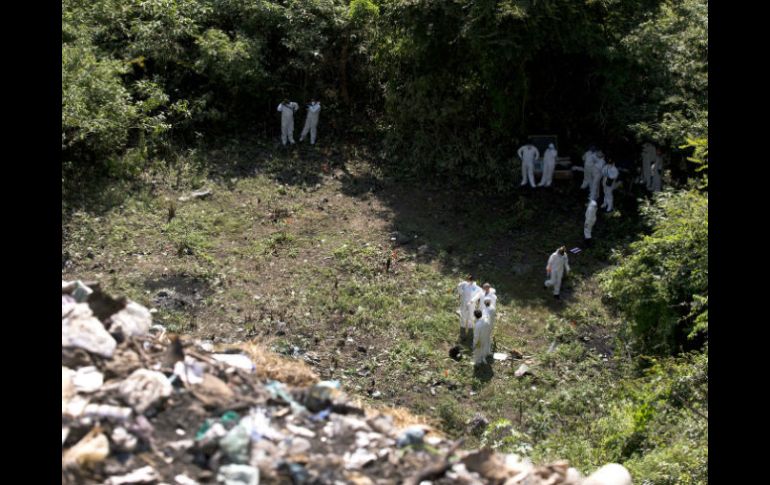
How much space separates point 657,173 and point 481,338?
8829 millimetres

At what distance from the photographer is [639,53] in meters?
21.3

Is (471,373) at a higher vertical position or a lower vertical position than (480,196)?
lower

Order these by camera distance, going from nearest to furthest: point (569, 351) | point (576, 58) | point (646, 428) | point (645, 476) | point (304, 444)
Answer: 1. point (304, 444)
2. point (645, 476)
3. point (646, 428)
4. point (569, 351)
5. point (576, 58)

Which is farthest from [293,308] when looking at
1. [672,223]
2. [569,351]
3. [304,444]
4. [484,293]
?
[304,444]

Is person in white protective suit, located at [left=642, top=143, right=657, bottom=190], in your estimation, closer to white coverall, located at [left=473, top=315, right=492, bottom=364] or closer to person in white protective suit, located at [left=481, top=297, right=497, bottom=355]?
person in white protective suit, located at [left=481, top=297, right=497, bottom=355]

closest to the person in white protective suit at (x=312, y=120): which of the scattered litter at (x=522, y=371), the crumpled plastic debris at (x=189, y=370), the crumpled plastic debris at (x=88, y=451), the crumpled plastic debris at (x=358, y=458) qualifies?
the scattered litter at (x=522, y=371)

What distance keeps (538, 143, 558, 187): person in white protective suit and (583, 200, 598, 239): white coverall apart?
2354mm

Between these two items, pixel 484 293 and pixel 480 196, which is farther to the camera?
pixel 480 196

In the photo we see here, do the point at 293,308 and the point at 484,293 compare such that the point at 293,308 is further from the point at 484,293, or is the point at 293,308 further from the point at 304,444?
the point at 304,444

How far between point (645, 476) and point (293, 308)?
7.41 metres

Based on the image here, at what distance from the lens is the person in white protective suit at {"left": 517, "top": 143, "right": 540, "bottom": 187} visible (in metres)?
22.2

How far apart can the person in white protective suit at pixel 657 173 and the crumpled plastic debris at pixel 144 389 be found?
52.9 feet

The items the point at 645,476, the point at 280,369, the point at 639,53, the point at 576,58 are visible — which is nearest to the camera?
the point at 280,369

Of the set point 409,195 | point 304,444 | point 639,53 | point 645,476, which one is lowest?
point 645,476
